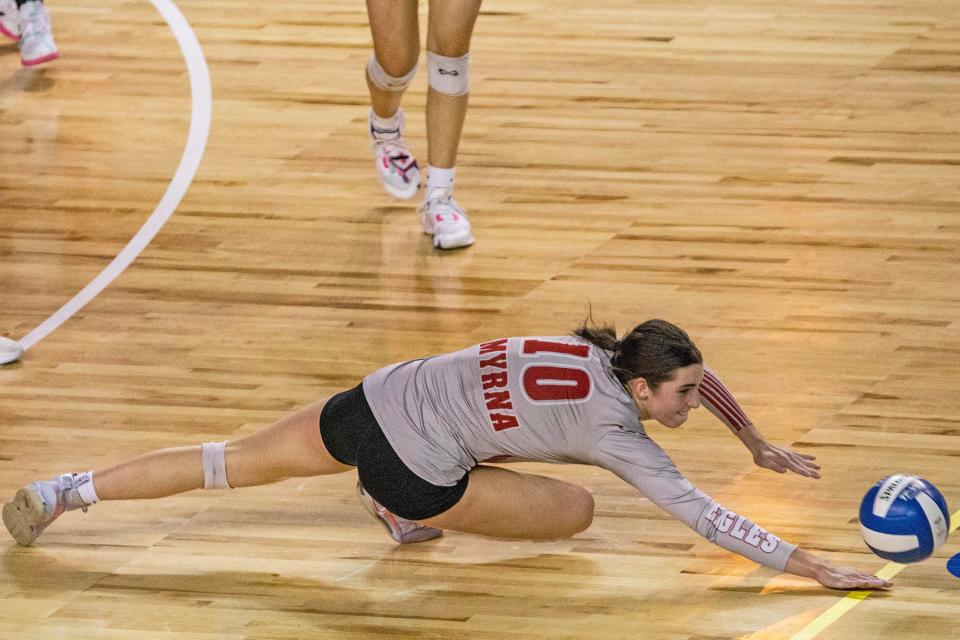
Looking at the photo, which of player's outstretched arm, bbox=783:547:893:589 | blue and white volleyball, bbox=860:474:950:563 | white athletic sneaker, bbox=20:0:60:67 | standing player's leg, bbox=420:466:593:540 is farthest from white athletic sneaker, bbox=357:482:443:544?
white athletic sneaker, bbox=20:0:60:67

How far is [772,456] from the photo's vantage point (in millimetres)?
4262

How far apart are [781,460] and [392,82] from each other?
2518 millimetres

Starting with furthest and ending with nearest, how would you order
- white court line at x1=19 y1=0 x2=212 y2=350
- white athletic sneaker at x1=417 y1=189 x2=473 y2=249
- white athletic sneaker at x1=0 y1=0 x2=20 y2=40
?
white athletic sneaker at x1=0 y1=0 x2=20 y2=40 → white athletic sneaker at x1=417 y1=189 x2=473 y2=249 → white court line at x1=19 y1=0 x2=212 y2=350

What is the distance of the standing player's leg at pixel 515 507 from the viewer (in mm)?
3990

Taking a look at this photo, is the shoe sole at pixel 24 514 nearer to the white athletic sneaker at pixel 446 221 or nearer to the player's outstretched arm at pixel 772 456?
the player's outstretched arm at pixel 772 456

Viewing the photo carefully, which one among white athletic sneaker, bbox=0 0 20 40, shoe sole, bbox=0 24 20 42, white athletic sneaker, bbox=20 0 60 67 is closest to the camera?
white athletic sneaker, bbox=20 0 60 67

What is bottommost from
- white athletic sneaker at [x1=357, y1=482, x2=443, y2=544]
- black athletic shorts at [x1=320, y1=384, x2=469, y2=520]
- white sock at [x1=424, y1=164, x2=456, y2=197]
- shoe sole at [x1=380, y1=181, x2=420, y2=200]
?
shoe sole at [x1=380, y1=181, x2=420, y2=200]

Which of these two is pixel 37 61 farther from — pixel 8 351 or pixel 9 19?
pixel 8 351

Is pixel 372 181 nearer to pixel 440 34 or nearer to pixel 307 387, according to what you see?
pixel 440 34

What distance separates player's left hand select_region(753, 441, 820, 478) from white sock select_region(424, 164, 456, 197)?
205cm

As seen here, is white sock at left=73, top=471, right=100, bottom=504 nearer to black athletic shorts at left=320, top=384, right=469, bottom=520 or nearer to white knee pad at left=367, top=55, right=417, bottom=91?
black athletic shorts at left=320, top=384, right=469, bottom=520

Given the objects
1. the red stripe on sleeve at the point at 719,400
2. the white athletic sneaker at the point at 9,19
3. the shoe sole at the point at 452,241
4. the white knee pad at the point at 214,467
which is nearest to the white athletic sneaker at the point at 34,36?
the white athletic sneaker at the point at 9,19

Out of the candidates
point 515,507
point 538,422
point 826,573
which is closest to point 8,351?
point 515,507

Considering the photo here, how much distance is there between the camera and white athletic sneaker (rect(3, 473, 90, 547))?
13.7ft
